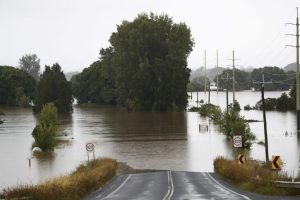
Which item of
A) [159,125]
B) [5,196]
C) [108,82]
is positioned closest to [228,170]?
[5,196]

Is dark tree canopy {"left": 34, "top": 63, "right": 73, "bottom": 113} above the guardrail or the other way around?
above

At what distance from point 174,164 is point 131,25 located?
99.6 metres

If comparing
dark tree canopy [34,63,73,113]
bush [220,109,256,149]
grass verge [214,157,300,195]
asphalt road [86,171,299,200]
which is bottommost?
asphalt road [86,171,299,200]

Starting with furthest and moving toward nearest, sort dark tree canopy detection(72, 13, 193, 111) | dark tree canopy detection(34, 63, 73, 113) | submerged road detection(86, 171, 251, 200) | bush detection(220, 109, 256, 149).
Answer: dark tree canopy detection(34, 63, 73, 113) < dark tree canopy detection(72, 13, 193, 111) < bush detection(220, 109, 256, 149) < submerged road detection(86, 171, 251, 200)

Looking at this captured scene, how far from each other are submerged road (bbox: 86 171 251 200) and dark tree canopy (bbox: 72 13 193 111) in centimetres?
9384

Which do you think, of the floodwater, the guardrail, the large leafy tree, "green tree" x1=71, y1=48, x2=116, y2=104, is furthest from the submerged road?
"green tree" x1=71, y1=48, x2=116, y2=104

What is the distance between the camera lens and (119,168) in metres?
45.9

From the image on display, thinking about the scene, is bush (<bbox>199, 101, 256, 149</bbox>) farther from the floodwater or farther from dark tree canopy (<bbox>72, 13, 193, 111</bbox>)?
dark tree canopy (<bbox>72, 13, 193, 111</bbox>)

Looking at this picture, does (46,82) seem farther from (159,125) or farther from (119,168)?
(119,168)

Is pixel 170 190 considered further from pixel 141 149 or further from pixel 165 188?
pixel 141 149

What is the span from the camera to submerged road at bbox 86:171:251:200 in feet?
89.4

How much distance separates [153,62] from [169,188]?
107965 millimetres

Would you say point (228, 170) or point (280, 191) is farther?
point (228, 170)

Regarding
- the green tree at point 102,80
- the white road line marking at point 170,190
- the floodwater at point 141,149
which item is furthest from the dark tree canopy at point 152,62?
the white road line marking at point 170,190
